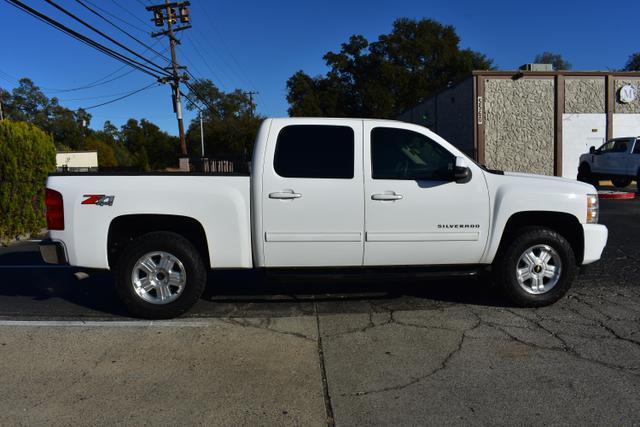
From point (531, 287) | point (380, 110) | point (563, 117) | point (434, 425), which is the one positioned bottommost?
point (434, 425)

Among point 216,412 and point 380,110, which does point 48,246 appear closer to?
point 216,412

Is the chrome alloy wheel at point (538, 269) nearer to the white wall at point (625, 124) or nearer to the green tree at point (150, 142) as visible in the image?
the white wall at point (625, 124)

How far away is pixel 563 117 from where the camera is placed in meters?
25.1

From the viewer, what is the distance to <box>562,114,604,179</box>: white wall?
25172 mm

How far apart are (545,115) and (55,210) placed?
973 inches

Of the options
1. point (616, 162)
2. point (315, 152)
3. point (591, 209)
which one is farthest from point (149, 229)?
point (616, 162)

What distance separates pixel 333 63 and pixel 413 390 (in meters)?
54.1

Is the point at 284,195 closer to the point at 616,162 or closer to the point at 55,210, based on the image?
the point at 55,210

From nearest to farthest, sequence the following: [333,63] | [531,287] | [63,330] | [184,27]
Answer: [63,330], [531,287], [184,27], [333,63]

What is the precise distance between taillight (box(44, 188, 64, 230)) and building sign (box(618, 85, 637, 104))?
27211 millimetres

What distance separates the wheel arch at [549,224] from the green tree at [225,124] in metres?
53.3

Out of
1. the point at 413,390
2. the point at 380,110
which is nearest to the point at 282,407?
the point at 413,390

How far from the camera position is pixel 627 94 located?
82.9 ft

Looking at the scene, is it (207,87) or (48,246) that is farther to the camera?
(207,87)
